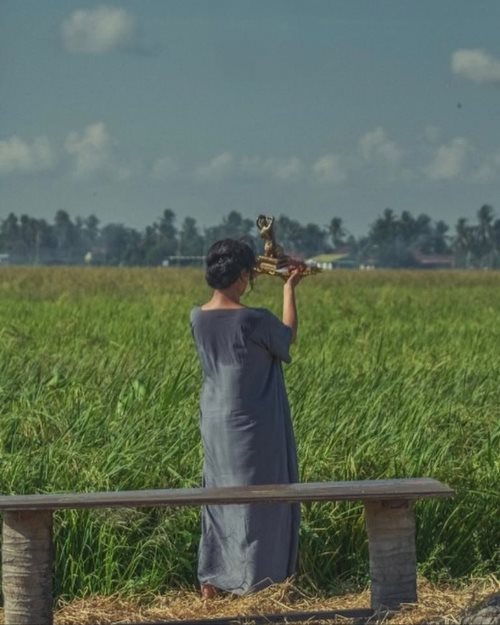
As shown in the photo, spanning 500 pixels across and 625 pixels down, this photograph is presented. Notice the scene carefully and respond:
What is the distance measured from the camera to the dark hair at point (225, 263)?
5.97 metres

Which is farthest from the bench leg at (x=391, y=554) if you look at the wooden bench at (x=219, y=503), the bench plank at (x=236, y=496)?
the bench plank at (x=236, y=496)

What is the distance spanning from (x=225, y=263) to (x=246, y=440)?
2.19 feet

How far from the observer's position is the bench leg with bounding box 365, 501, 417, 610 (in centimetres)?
571

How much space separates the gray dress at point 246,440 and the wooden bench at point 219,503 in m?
0.45

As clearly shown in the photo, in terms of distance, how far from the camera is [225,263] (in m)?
5.98

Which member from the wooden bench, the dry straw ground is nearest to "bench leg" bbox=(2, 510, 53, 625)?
the wooden bench

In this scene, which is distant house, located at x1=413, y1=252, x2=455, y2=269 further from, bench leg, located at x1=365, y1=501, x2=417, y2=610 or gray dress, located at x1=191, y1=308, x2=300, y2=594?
bench leg, located at x1=365, y1=501, x2=417, y2=610

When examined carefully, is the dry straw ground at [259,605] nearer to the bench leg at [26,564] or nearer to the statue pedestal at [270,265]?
the bench leg at [26,564]

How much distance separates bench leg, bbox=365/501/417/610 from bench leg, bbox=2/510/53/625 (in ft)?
3.72

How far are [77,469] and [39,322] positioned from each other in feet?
34.5

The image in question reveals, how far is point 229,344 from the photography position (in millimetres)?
6012

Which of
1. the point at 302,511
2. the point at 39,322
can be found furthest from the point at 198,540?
the point at 39,322

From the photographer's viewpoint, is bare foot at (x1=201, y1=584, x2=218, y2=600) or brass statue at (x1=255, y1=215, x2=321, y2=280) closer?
brass statue at (x1=255, y1=215, x2=321, y2=280)

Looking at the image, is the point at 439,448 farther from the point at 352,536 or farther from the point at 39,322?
the point at 39,322
